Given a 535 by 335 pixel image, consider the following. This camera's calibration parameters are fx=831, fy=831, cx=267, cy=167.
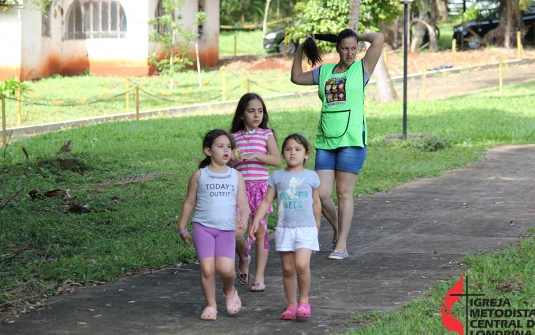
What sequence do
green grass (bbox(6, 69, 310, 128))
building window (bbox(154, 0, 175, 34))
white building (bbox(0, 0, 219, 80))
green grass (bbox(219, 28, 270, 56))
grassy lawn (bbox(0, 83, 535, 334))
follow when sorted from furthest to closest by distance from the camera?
1. green grass (bbox(219, 28, 270, 56))
2. building window (bbox(154, 0, 175, 34))
3. white building (bbox(0, 0, 219, 80))
4. green grass (bbox(6, 69, 310, 128))
5. grassy lawn (bbox(0, 83, 535, 334))

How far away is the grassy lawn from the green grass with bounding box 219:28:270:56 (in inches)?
798

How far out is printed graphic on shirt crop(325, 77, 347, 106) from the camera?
6.93 meters

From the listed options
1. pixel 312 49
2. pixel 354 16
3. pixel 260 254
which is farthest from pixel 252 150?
pixel 354 16

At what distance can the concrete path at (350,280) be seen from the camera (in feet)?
17.3

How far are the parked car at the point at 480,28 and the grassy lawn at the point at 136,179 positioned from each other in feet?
51.0

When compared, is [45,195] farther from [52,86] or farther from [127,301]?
[52,86]

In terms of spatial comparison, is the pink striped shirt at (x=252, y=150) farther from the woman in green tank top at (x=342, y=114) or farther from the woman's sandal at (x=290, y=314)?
the woman's sandal at (x=290, y=314)

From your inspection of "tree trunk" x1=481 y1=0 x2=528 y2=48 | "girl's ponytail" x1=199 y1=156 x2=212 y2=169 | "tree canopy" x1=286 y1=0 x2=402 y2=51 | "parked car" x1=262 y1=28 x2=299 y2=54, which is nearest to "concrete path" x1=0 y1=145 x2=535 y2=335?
"girl's ponytail" x1=199 y1=156 x2=212 y2=169

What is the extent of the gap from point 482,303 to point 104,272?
290 cm

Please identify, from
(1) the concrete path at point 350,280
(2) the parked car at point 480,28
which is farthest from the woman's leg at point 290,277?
(2) the parked car at point 480,28

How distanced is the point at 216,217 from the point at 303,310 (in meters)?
0.82

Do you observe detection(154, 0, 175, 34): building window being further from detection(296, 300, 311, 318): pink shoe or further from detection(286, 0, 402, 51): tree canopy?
detection(296, 300, 311, 318): pink shoe

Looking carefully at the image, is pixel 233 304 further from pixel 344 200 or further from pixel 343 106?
pixel 343 106

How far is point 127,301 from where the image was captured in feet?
19.1
